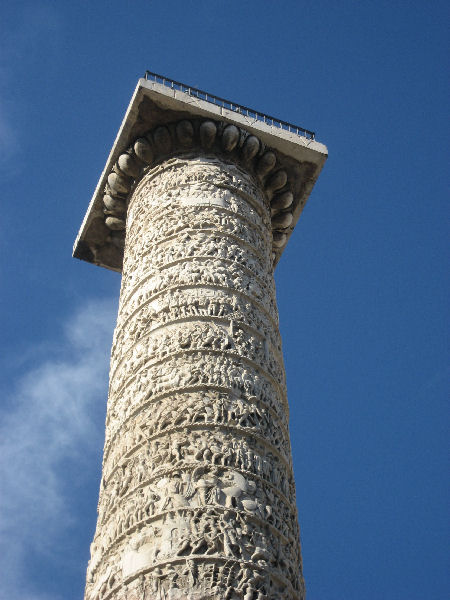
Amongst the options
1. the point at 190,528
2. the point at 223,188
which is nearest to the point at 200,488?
the point at 190,528

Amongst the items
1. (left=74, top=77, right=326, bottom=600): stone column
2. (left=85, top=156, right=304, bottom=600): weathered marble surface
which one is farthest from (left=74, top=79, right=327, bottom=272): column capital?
(left=85, top=156, right=304, bottom=600): weathered marble surface

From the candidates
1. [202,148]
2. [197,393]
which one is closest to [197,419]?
[197,393]

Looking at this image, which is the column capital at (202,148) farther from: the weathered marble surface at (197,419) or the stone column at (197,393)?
the weathered marble surface at (197,419)

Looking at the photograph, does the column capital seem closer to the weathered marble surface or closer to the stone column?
the stone column

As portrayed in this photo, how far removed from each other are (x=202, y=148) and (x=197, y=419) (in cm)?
291

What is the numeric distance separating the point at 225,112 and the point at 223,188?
3.07 feet

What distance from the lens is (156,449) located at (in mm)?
3830

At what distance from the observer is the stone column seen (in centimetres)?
335

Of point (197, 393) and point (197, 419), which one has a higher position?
point (197, 393)

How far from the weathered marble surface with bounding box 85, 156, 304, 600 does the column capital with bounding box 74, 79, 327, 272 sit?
0.56m

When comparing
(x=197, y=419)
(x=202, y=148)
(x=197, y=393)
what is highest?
(x=202, y=148)

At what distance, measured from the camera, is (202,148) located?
617 centimetres

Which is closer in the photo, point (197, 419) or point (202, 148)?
point (197, 419)

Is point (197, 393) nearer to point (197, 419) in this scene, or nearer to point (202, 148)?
point (197, 419)
